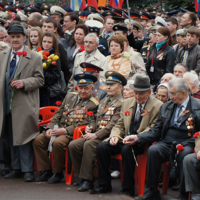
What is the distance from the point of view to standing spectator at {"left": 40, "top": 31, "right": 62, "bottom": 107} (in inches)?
304

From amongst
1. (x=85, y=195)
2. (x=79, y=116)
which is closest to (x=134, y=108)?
(x=79, y=116)

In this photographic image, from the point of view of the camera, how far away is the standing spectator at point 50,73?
7715 mm

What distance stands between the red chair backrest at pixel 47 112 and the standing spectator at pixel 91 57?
35.4 inches

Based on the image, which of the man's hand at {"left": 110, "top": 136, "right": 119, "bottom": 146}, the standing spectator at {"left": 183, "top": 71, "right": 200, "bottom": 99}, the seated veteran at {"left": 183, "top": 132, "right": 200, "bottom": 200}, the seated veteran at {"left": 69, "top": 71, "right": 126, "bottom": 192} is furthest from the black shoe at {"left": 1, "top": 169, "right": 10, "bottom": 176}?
the standing spectator at {"left": 183, "top": 71, "right": 200, "bottom": 99}

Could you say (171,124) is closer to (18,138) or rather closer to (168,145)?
(168,145)

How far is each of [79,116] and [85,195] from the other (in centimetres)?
139

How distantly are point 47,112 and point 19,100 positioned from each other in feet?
3.34

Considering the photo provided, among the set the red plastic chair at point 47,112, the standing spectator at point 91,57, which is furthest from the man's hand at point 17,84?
the standing spectator at point 91,57

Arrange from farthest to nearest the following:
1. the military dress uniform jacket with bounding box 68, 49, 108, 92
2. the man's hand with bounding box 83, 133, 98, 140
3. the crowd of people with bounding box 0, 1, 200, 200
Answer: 1. the military dress uniform jacket with bounding box 68, 49, 108, 92
2. the man's hand with bounding box 83, 133, 98, 140
3. the crowd of people with bounding box 0, 1, 200, 200

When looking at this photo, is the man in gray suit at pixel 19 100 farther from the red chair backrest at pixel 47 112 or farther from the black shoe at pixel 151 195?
the black shoe at pixel 151 195

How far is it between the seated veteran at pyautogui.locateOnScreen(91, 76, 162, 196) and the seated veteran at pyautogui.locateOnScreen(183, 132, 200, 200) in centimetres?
81

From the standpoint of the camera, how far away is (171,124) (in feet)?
19.4

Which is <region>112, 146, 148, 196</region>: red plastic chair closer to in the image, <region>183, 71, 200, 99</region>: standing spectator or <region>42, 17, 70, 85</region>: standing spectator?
<region>183, 71, 200, 99</region>: standing spectator

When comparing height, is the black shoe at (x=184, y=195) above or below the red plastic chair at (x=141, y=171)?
below
